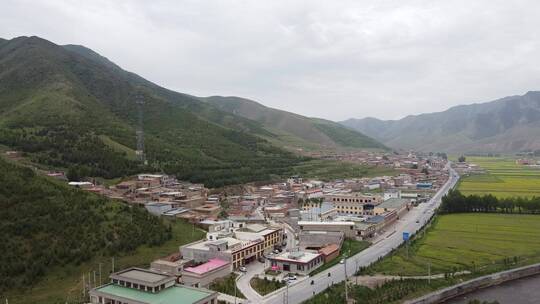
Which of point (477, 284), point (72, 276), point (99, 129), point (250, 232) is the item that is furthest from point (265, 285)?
point (99, 129)

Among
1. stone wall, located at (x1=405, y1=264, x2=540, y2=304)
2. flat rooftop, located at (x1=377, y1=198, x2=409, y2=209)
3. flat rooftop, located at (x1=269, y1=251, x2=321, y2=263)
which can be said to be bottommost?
stone wall, located at (x1=405, y1=264, x2=540, y2=304)

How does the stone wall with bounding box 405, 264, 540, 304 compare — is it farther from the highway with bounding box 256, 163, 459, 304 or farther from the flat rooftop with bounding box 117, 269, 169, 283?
the flat rooftop with bounding box 117, 269, 169, 283

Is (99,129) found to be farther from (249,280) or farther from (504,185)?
(504,185)

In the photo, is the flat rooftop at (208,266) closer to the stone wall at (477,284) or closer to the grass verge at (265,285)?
the grass verge at (265,285)

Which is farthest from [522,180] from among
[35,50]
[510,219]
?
[35,50]

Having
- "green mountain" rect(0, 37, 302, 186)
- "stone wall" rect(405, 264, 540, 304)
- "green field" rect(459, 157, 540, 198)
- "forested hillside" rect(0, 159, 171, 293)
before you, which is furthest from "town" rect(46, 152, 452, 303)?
"green field" rect(459, 157, 540, 198)

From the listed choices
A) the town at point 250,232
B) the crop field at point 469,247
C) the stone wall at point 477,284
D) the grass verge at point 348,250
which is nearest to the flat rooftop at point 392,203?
the town at point 250,232

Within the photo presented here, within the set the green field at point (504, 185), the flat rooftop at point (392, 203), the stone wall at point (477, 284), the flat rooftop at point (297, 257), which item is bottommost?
the stone wall at point (477, 284)
